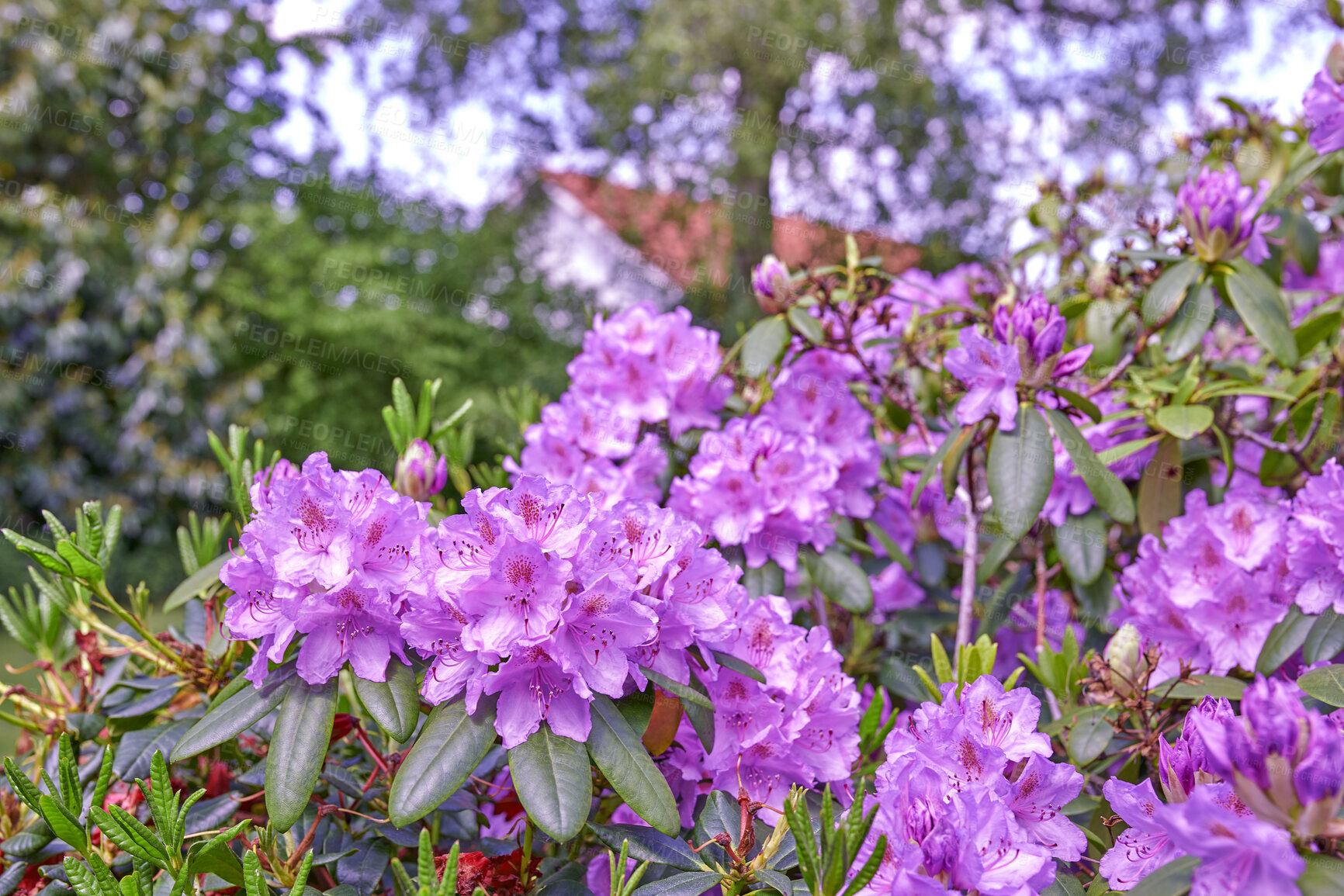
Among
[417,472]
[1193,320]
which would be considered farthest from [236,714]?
[1193,320]

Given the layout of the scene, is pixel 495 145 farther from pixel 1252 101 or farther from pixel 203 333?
pixel 1252 101

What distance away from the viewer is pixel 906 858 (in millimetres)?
717

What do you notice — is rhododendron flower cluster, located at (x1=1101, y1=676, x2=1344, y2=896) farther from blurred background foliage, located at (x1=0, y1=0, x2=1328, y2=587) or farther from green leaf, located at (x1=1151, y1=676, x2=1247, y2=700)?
blurred background foliage, located at (x1=0, y1=0, x2=1328, y2=587)

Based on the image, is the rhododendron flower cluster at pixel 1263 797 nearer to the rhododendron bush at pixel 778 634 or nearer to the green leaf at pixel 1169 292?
the rhododendron bush at pixel 778 634

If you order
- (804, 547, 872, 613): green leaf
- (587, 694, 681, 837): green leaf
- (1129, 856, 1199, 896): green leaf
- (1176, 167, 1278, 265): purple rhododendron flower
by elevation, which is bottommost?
(804, 547, 872, 613): green leaf

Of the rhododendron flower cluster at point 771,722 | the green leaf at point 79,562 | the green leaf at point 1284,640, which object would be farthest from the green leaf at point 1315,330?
the green leaf at point 79,562

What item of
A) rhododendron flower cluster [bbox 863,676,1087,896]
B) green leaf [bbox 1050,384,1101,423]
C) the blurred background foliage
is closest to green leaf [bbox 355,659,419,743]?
rhododendron flower cluster [bbox 863,676,1087,896]

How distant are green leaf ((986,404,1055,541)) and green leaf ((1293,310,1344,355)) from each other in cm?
61

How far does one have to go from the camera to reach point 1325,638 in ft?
3.51

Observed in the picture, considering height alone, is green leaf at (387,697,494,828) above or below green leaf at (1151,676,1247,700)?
above

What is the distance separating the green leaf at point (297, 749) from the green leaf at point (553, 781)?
0.18 m

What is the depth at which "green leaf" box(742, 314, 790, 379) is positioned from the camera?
1.40 metres

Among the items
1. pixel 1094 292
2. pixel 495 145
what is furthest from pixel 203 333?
pixel 1094 292

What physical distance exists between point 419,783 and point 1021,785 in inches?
21.8
